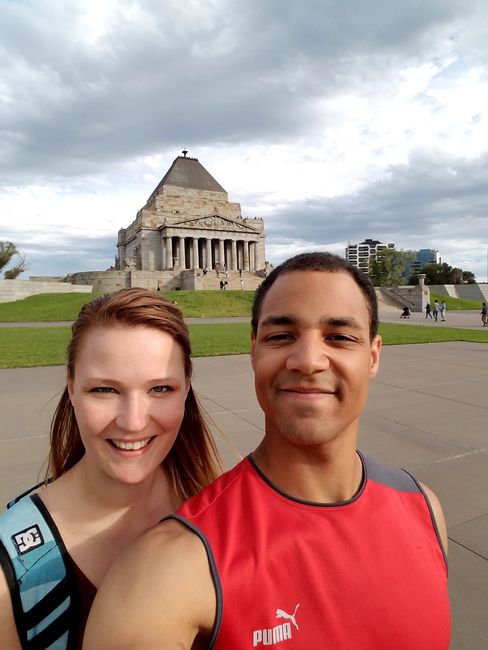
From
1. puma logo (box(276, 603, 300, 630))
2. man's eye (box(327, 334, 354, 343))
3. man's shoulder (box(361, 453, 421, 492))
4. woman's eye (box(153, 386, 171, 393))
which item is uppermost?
man's eye (box(327, 334, 354, 343))

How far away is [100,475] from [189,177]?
7870 cm

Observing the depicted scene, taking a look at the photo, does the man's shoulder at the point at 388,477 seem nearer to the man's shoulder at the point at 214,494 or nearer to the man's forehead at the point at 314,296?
the man's shoulder at the point at 214,494

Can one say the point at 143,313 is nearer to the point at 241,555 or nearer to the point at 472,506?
the point at 241,555

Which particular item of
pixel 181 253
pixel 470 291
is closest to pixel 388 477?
pixel 181 253

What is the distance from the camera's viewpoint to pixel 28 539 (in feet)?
4.68

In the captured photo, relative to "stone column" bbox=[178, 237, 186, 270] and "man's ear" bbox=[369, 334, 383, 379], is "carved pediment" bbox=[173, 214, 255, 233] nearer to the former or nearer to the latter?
"stone column" bbox=[178, 237, 186, 270]

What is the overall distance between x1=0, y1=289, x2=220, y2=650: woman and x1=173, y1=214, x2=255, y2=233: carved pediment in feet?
210

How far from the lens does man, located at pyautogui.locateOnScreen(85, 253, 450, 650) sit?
1.17 metres

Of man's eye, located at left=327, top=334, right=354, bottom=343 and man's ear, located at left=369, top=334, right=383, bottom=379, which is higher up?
man's eye, located at left=327, top=334, right=354, bottom=343

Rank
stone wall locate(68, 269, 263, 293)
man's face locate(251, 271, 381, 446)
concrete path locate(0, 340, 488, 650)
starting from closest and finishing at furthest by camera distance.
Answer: man's face locate(251, 271, 381, 446) < concrete path locate(0, 340, 488, 650) < stone wall locate(68, 269, 263, 293)

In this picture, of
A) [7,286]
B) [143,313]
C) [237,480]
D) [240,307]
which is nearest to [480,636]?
[237,480]

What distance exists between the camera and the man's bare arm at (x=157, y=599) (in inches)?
43.2

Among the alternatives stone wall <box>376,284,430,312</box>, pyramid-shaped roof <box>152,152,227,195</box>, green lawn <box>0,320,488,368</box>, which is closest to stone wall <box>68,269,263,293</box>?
stone wall <box>376,284,430,312</box>

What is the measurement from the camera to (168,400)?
1672 mm
